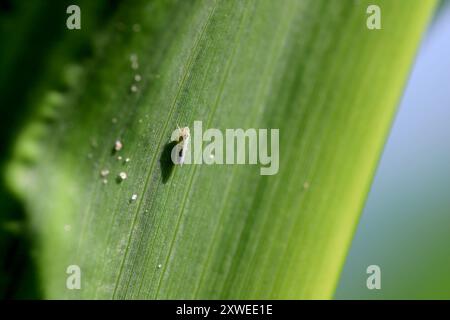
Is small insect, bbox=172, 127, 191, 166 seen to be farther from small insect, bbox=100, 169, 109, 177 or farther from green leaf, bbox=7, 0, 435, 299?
small insect, bbox=100, 169, 109, 177

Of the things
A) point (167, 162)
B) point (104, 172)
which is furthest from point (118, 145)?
point (167, 162)

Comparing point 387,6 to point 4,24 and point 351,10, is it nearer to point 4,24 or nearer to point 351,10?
point 351,10

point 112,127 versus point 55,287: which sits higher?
point 112,127

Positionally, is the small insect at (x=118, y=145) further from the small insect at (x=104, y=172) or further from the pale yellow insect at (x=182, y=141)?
the pale yellow insect at (x=182, y=141)

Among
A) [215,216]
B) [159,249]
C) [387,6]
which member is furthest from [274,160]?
[387,6]

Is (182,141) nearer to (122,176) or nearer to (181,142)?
(181,142)

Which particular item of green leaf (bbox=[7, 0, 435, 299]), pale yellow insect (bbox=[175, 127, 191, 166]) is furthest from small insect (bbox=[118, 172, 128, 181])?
pale yellow insect (bbox=[175, 127, 191, 166])

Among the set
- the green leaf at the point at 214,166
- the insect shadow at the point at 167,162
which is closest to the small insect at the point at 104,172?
the green leaf at the point at 214,166
